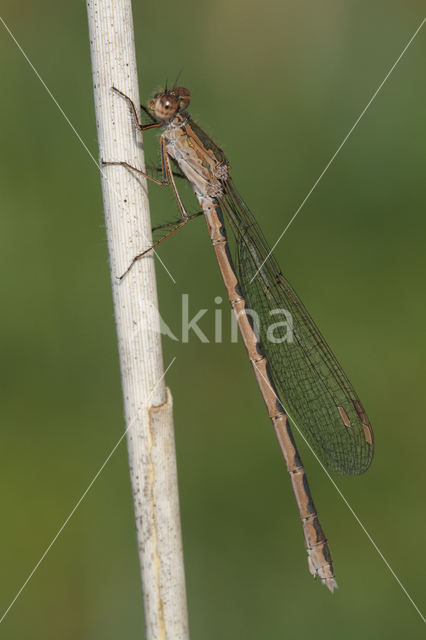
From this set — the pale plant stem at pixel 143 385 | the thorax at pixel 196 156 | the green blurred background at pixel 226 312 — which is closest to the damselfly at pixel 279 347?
the thorax at pixel 196 156

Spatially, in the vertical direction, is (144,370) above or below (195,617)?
above

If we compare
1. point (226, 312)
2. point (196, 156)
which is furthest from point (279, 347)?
point (196, 156)

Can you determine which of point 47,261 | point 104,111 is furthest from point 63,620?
point 104,111

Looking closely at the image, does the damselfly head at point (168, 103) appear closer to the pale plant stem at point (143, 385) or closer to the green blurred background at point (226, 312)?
the pale plant stem at point (143, 385)

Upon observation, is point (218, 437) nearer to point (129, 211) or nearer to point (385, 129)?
point (129, 211)

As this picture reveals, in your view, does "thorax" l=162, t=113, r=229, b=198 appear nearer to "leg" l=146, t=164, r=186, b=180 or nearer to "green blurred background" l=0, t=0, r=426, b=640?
"leg" l=146, t=164, r=186, b=180

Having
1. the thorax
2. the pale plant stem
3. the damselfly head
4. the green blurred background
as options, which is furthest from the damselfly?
the pale plant stem

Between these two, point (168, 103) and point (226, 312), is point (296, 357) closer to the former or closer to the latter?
point (226, 312)
